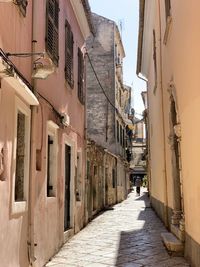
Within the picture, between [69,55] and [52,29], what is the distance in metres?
2.01

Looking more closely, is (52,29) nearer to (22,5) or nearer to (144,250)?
(22,5)

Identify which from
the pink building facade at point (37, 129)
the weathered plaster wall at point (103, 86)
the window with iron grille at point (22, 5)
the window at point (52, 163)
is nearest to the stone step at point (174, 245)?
the pink building facade at point (37, 129)

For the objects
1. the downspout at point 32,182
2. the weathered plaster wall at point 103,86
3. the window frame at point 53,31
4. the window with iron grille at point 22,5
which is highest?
the weathered plaster wall at point 103,86

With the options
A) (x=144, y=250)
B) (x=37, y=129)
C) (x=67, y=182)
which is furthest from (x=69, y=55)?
(x=144, y=250)

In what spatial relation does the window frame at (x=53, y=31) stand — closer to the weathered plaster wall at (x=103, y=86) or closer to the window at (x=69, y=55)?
the window at (x=69, y=55)

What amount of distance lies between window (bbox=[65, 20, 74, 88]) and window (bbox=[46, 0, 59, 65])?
1141 millimetres

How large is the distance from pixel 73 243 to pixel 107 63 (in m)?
20.1

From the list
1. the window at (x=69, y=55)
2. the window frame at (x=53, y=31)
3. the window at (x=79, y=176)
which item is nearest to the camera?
the window frame at (x=53, y=31)

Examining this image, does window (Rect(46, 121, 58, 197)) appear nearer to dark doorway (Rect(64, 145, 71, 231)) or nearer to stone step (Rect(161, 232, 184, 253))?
dark doorway (Rect(64, 145, 71, 231))

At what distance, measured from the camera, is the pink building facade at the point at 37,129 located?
204 inches

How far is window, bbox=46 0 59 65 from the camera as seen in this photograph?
25.5 ft

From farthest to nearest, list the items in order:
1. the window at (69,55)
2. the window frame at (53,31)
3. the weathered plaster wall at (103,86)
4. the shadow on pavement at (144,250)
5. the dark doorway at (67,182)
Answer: the weathered plaster wall at (103,86) → the dark doorway at (67,182) → the window at (69,55) → the window frame at (53,31) → the shadow on pavement at (144,250)

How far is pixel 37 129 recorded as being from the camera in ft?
22.3

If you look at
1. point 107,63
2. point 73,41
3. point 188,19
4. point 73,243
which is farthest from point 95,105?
point 188,19
